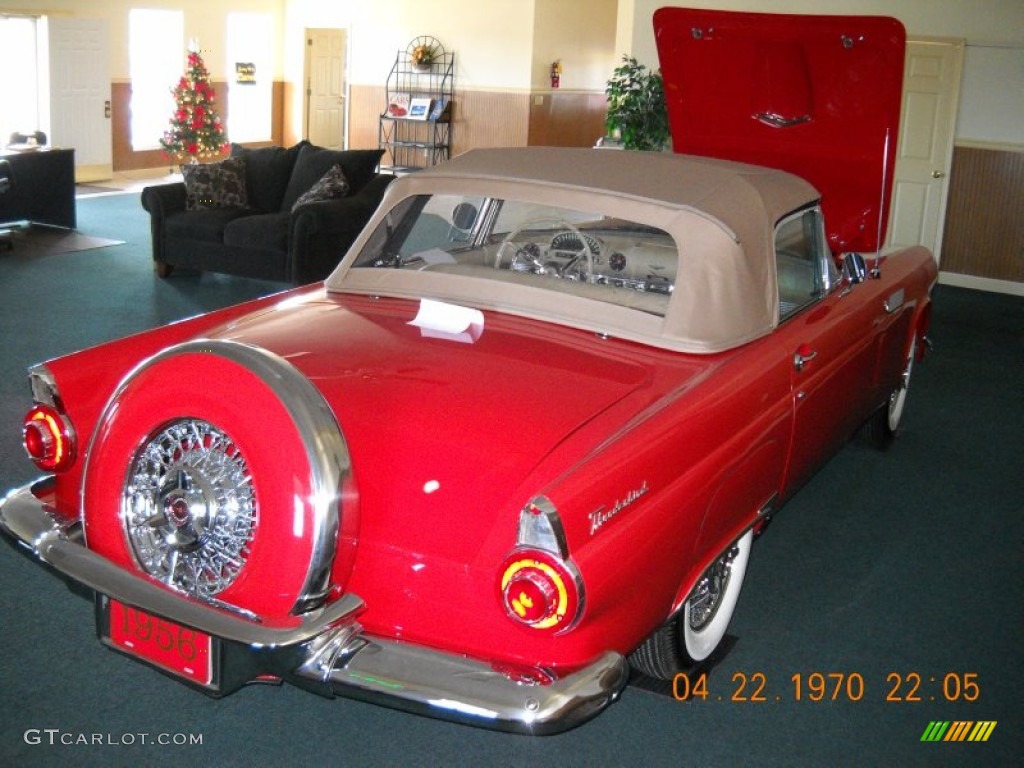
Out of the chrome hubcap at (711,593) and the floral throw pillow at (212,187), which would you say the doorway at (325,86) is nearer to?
the floral throw pillow at (212,187)

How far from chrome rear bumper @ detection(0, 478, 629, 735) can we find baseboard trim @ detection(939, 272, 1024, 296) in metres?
8.62

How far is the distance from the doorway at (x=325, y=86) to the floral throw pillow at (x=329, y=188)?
33.1ft

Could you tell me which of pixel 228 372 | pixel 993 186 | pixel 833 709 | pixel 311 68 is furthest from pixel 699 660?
pixel 311 68

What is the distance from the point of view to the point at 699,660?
128 inches

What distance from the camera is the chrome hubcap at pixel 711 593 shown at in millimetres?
3209

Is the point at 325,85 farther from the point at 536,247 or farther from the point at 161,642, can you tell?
the point at 161,642

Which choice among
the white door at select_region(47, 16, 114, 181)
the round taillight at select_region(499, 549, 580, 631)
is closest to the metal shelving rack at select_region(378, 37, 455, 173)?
the white door at select_region(47, 16, 114, 181)

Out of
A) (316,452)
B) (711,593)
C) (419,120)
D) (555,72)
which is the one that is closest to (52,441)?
(316,452)

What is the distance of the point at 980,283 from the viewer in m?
10.0

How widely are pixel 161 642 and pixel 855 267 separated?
2.83 meters

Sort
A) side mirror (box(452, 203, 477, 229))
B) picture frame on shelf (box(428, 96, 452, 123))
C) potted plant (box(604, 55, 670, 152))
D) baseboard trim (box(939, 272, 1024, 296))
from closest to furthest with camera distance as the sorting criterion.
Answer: side mirror (box(452, 203, 477, 229)) → baseboard trim (box(939, 272, 1024, 296)) → potted plant (box(604, 55, 670, 152)) → picture frame on shelf (box(428, 96, 452, 123))

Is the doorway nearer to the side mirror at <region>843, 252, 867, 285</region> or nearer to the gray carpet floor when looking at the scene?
the gray carpet floor

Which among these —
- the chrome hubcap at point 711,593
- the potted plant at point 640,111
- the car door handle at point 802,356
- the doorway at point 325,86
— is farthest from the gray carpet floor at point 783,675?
the doorway at point 325,86

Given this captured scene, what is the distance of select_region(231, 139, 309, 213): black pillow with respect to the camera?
29.8 feet
